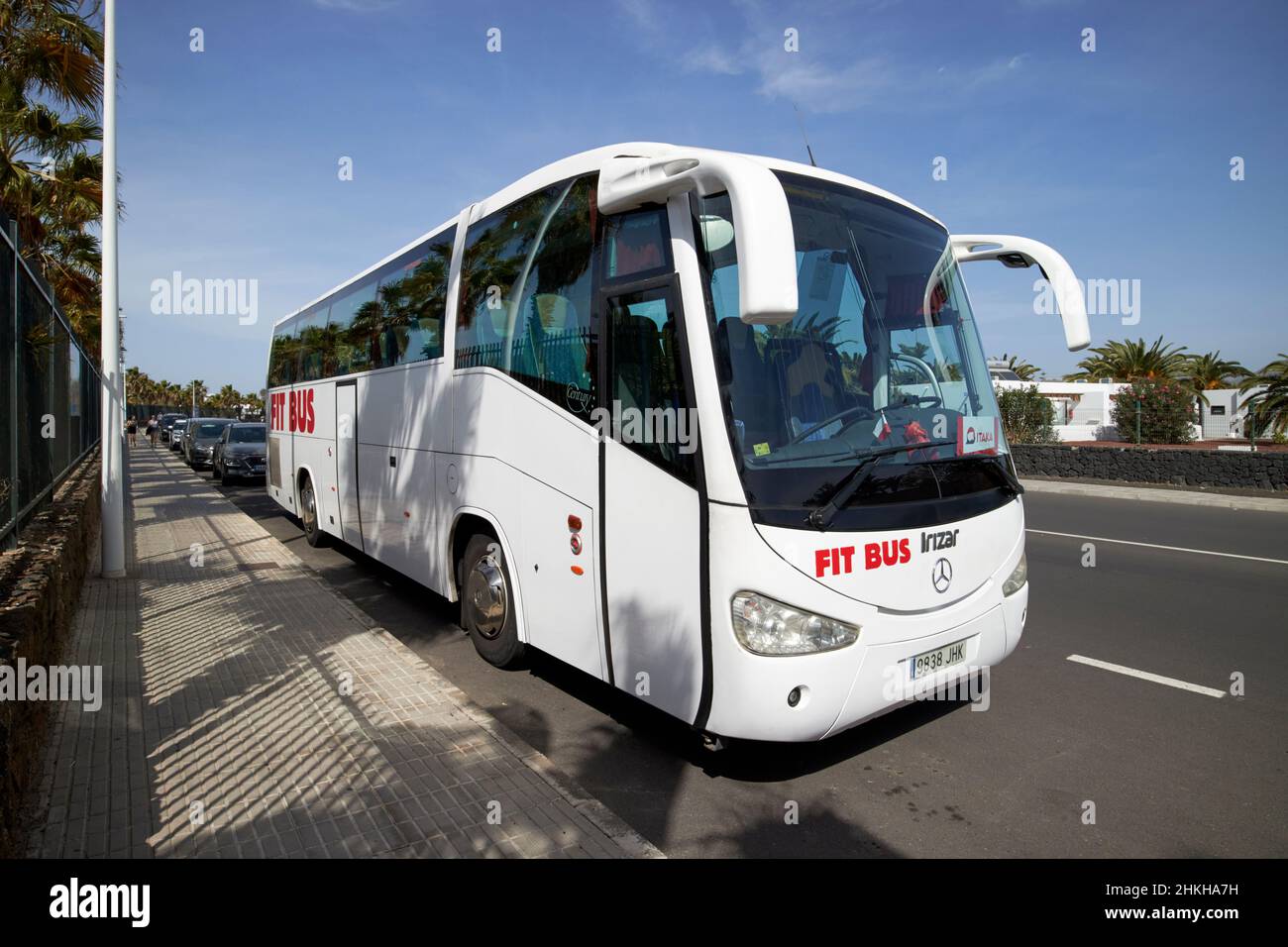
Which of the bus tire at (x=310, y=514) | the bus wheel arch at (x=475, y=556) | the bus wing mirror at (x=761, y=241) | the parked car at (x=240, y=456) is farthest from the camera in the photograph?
the parked car at (x=240, y=456)

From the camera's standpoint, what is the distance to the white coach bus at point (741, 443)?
347 cm

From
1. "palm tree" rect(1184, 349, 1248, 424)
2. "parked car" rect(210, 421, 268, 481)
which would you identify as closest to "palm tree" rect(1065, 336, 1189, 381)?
"palm tree" rect(1184, 349, 1248, 424)

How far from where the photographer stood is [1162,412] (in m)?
24.2

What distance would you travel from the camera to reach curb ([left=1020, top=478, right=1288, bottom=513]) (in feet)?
50.1

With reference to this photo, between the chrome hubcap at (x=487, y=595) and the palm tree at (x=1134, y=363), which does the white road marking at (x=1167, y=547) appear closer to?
the chrome hubcap at (x=487, y=595)

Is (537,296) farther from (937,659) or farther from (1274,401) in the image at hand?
(1274,401)

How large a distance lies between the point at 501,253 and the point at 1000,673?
15.2 feet

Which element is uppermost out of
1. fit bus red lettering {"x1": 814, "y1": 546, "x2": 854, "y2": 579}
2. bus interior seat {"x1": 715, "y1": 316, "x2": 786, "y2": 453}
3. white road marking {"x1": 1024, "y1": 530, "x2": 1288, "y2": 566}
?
bus interior seat {"x1": 715, "y1": 316, "x2": 786, "y2": 453}

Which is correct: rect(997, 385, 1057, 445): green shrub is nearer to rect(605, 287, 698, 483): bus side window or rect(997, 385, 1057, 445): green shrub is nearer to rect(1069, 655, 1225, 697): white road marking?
rect(1069, 655, 1225, 697): white road marking

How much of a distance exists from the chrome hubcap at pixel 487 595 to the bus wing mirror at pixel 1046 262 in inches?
145

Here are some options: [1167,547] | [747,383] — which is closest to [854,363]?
[747,383]

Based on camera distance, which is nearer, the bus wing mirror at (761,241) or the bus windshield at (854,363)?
the bus wing mirror at (761,241)

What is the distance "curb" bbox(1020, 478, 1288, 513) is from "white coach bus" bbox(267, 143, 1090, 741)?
1037 centimetres

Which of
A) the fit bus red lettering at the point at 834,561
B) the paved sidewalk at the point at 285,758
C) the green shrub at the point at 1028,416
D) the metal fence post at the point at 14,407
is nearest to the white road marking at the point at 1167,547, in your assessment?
the fit bus red lettering at the point at 834,561
